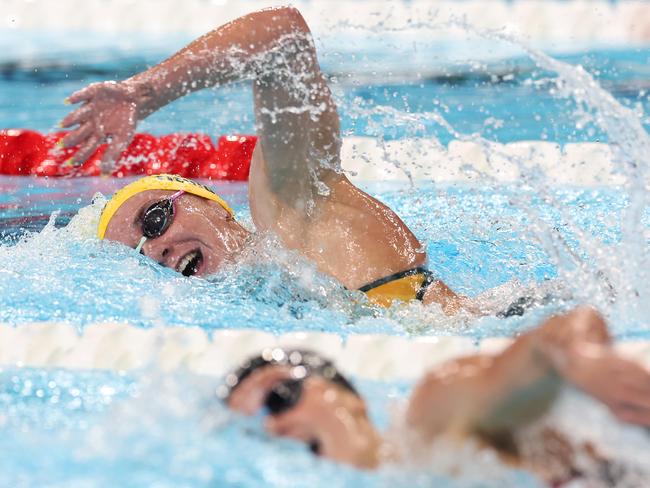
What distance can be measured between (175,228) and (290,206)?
0.31 m

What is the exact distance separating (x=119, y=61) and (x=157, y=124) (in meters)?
1.07

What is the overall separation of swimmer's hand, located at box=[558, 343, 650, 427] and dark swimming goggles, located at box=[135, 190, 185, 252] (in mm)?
1449

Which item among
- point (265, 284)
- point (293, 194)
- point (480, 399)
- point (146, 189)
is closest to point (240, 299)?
point (265, 284)

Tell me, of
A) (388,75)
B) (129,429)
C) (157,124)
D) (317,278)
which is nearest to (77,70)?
(157,124)

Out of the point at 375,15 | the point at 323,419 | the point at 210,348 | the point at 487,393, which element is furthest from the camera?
the point at 375,15

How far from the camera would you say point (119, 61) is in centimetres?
555

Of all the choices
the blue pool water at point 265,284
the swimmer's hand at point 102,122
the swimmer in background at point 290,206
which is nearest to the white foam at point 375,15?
the blue pool water at point 265,284

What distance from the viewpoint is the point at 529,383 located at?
3.83 feet

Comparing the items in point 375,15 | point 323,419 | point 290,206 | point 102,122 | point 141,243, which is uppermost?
point 102,122

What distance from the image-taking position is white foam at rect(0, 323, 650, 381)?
6.68ft

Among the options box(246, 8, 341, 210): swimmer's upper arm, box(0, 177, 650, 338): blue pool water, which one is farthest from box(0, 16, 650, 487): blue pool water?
box(246, 8, 341, 210): swimmer's upper arm

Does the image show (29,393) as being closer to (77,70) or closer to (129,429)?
(129,429)

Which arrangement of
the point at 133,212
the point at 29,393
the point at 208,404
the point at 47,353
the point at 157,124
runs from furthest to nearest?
the point at 157,124 < the point at 133,212 < the point at 47,353 < the point at 29,393 < the point at 208,404

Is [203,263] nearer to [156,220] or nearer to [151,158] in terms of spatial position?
[156,220]
